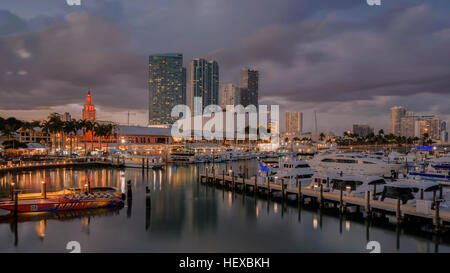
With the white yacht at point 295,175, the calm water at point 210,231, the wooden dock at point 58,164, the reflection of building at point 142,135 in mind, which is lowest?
the calm water at point 210,231

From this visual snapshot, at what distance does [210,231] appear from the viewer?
25094mm

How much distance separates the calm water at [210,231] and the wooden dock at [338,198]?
1.17 metres

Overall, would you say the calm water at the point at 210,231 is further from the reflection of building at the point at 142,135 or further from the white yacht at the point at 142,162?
the reflection of building at the point at 142,135

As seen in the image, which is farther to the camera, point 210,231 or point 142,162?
point 142,162

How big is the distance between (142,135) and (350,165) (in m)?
97.3

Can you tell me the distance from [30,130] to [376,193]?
132674mm

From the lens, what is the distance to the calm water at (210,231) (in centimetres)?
2114

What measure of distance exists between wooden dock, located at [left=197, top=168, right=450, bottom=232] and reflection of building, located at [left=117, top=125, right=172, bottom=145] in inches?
3197

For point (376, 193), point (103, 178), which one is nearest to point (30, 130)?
point (103, 178)

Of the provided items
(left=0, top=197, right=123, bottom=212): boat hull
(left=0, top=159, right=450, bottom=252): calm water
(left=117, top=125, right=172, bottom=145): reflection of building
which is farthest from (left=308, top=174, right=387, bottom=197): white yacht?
(left=117, top=125, right=172, bottom=145): reflection of building

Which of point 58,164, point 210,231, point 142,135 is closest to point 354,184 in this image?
point 210,231

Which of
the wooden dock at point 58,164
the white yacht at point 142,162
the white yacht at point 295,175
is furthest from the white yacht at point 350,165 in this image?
the wooden dock at point 58,164

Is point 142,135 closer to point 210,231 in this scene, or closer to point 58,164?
point 58,164
